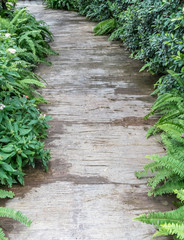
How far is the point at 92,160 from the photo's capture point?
3.20m

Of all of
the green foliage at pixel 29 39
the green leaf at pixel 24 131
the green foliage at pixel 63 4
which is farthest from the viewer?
the green foliage at pixel 63 4

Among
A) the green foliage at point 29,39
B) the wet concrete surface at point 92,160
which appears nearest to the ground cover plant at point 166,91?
the wet concrete surface at point 92,160

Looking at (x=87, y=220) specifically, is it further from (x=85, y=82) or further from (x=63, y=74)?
(x=63, y=74)

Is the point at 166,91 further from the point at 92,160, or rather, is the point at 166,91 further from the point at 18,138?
the point at 18,138

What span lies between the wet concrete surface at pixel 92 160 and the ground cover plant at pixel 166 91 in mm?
196

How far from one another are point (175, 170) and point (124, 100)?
2202 mm

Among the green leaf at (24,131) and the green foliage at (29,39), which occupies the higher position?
the green foliage at (29,39)

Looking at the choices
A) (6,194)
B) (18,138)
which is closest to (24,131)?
(18,138)

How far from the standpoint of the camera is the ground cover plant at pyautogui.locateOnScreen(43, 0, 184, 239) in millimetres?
2159

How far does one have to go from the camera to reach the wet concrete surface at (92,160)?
239cm

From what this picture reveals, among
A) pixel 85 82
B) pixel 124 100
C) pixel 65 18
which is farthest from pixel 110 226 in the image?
pixel 65 18

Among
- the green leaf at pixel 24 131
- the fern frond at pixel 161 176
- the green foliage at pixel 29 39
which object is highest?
the green foliage at pixel 29 39

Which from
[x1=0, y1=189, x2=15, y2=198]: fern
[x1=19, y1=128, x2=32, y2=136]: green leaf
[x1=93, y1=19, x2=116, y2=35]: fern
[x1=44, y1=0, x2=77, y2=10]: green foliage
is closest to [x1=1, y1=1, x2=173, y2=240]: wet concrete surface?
[x1=0, y1=189, x2=15, y2=198]: fern

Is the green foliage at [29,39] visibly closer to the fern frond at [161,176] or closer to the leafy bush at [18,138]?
the leafy bush at [18,138]
